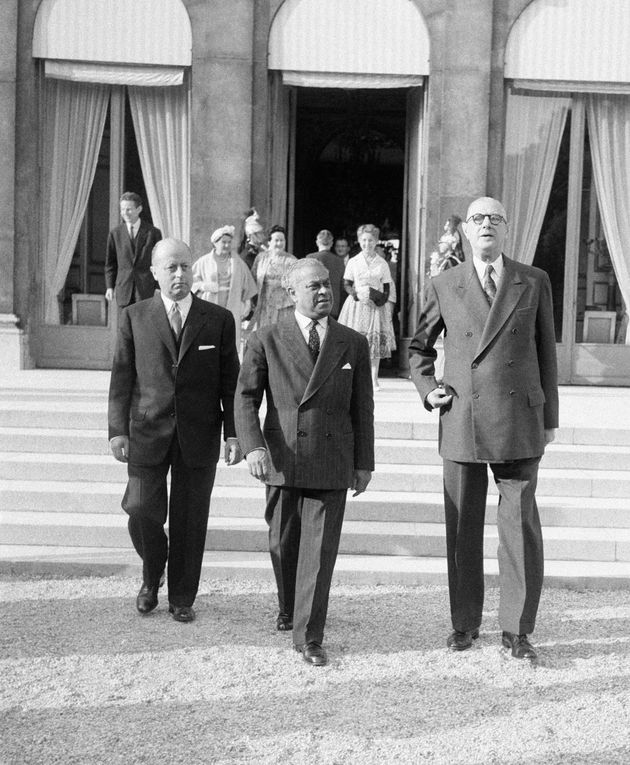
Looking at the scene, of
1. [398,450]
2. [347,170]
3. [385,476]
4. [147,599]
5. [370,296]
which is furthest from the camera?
[347,170]

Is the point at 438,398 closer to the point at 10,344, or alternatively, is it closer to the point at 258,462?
the point at 258,462

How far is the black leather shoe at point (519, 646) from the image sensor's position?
5145 mm

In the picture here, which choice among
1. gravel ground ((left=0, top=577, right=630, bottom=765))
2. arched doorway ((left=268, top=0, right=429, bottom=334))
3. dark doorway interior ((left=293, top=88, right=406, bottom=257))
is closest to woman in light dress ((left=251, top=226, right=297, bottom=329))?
arched doorway ((left=268, top=0, right=429, bottom=334))

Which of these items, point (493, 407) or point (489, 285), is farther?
point (489, 285)

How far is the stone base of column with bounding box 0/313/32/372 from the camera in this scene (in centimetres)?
1248

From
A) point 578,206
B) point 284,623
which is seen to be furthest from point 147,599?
point 578,206

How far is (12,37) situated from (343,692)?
10048 mm

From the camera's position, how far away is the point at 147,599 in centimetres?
584

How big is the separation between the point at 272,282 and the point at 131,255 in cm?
148

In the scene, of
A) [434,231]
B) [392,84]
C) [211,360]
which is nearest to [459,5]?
[392,84]

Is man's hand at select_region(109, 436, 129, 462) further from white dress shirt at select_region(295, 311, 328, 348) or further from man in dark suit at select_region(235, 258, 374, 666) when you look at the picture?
white dress shirt at select_region(295, 311, 328, 348)

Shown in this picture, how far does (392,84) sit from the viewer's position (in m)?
12.7

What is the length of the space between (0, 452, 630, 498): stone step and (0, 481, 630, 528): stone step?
17 cm

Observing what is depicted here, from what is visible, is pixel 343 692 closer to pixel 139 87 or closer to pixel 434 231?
pixel 434 231
